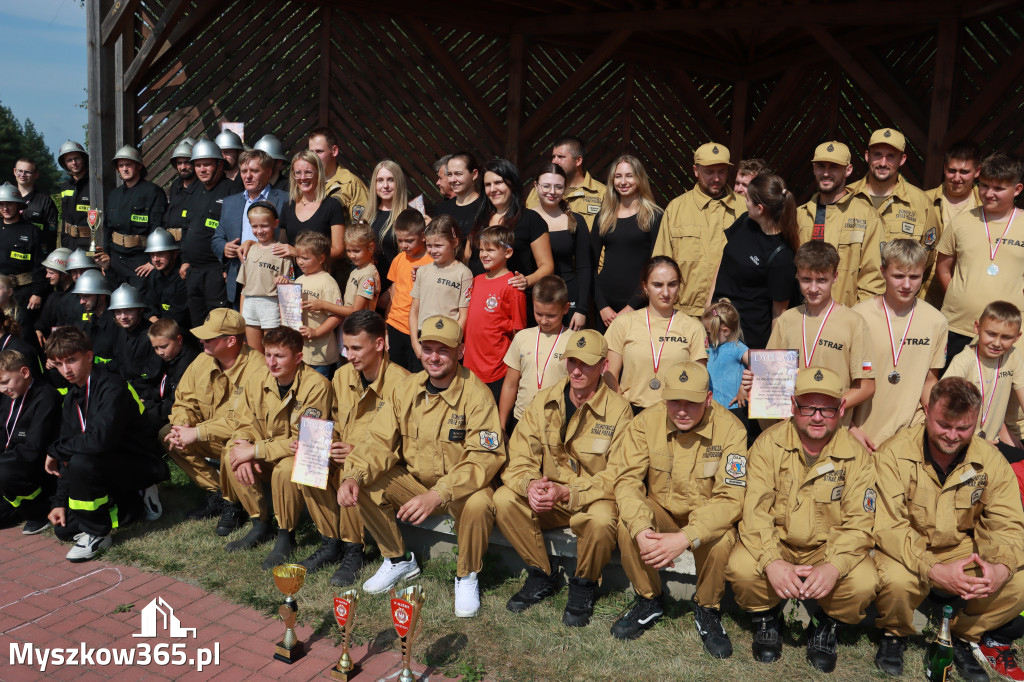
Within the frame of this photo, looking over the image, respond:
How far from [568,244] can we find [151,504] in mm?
3736

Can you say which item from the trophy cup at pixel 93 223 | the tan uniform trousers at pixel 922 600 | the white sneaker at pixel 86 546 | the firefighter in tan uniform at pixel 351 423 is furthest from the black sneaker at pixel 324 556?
the trophy cup at pixel 93 223

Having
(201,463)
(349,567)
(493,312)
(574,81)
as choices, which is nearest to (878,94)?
(574,81)

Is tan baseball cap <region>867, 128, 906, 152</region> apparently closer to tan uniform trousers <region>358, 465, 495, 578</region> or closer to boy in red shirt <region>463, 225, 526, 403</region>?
boy in red shirt <region>463, 225, 526, 403</region>

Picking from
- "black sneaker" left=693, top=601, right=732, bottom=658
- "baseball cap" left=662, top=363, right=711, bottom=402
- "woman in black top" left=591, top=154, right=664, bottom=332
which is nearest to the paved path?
"black sneaker" left=693, top=601, right=732, bottom=658

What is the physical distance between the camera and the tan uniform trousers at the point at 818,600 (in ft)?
13.3

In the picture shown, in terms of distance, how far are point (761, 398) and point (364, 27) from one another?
305 inches

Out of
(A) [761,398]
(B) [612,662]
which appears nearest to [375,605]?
(B) [612,662]

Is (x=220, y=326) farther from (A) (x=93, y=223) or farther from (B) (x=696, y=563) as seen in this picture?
(B) (x=696, y=563)

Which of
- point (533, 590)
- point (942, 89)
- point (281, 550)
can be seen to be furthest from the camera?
point (942, 89)

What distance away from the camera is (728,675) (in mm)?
4043

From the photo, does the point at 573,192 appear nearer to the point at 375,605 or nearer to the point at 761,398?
the point at 761,398

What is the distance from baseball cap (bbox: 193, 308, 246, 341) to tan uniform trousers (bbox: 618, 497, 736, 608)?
3332mm

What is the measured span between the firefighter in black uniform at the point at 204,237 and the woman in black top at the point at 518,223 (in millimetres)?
2801

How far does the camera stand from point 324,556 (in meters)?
5.23
